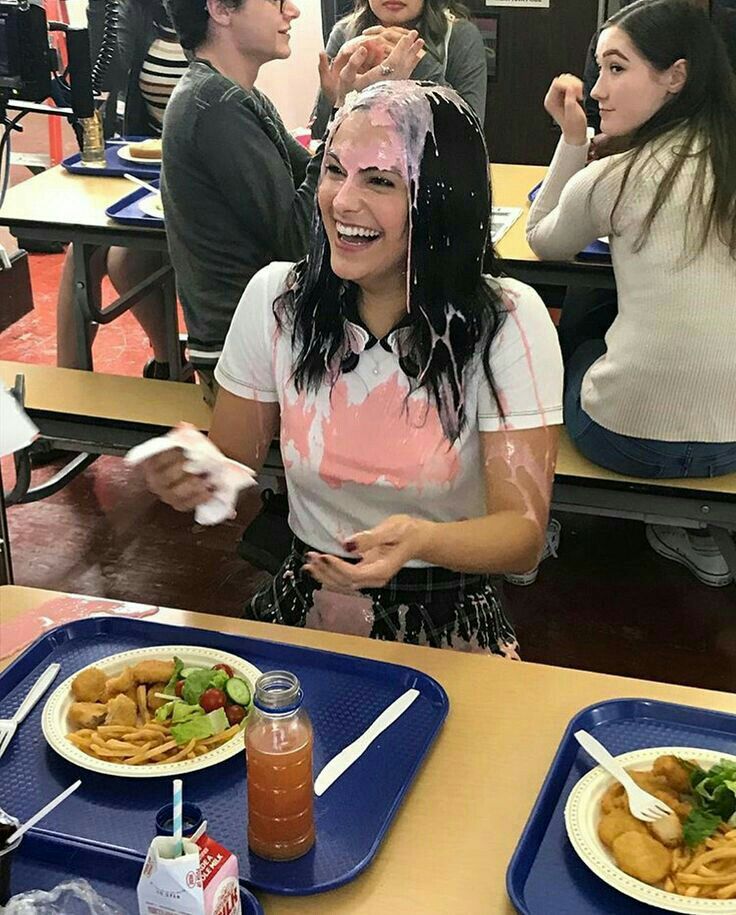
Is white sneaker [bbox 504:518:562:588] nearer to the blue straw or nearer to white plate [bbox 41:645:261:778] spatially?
white plate [bbox 41:645:261:778]

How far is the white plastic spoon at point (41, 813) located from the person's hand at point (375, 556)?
0.35 meters

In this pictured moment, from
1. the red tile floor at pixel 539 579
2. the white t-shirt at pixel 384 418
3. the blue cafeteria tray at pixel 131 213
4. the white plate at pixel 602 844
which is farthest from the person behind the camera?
the blue cafeteria tray at pixel 131 213

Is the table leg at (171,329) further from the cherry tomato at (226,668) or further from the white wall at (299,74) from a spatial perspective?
the white wall at (299,74)

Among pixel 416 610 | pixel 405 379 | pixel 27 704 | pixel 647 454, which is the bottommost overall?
pixel 647 454

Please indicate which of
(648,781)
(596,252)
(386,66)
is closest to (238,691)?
(648,781)

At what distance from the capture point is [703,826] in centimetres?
105

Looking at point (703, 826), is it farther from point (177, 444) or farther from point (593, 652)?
point (593, 652)

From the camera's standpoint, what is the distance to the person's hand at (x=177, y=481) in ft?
4.80

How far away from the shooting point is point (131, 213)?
9.36 feet

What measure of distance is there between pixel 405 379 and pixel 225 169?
93cm

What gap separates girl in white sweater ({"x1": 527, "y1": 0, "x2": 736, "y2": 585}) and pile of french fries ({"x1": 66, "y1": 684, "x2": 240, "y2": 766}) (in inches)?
54.8

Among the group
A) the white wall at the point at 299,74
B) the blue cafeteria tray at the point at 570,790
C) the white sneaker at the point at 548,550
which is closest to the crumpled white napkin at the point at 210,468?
the blue cafeteria tray at the point at 570,790

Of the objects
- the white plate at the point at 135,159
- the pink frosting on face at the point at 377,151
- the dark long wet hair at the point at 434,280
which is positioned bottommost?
the white plate at the point at 135,159

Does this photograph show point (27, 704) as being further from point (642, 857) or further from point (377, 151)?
point (377, 151)
